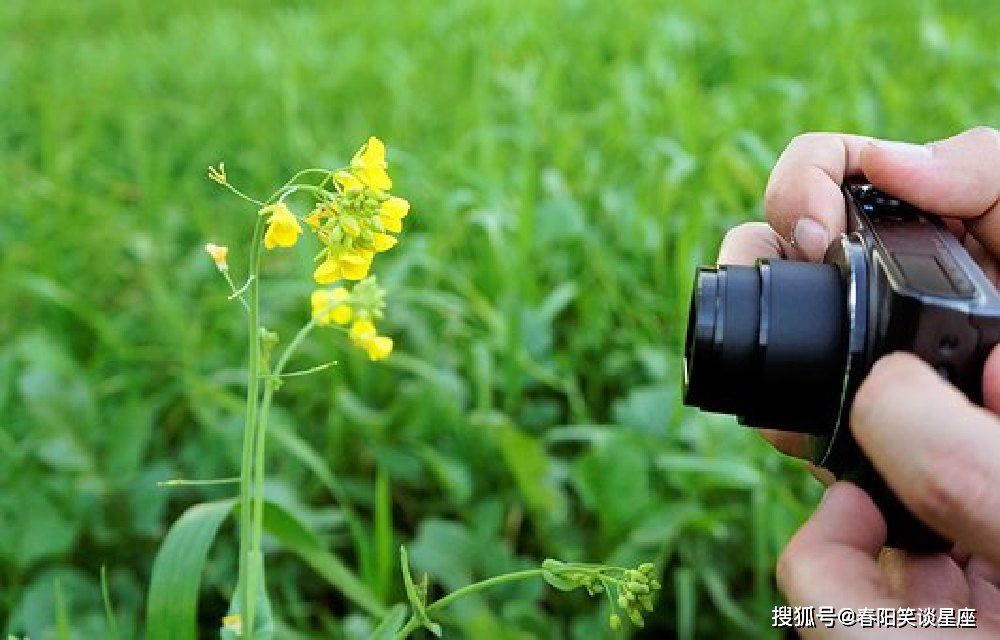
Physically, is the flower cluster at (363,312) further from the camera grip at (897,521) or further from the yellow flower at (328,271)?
the camera grip at (897,521)

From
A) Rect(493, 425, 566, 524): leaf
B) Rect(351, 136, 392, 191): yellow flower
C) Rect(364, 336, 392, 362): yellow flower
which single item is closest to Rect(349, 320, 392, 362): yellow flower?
Rect(364, 336, 392, 362): yellow flower

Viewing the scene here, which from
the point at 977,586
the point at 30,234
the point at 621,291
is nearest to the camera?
the point at 977,586

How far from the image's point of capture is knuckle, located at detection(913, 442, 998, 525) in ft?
1.96

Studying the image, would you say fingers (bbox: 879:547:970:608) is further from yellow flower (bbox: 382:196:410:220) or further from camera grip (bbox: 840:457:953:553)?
yellow flower (bbox: 382:196:410:220)

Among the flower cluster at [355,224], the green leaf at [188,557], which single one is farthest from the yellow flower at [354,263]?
the green leaf at [188,557]

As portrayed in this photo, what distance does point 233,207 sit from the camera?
2.42 meters

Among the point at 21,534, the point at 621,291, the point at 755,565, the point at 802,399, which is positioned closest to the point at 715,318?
the point at 802,399

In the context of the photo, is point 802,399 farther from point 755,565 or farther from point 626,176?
point 626,176

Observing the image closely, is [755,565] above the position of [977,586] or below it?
below

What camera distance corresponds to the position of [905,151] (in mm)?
989

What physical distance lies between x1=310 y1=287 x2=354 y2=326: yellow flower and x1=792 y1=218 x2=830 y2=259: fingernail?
39 centimetres

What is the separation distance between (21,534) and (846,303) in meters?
1.07

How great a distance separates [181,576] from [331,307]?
0.32 meters

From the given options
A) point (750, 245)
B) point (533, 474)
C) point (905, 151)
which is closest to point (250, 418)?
point (750, 245)
